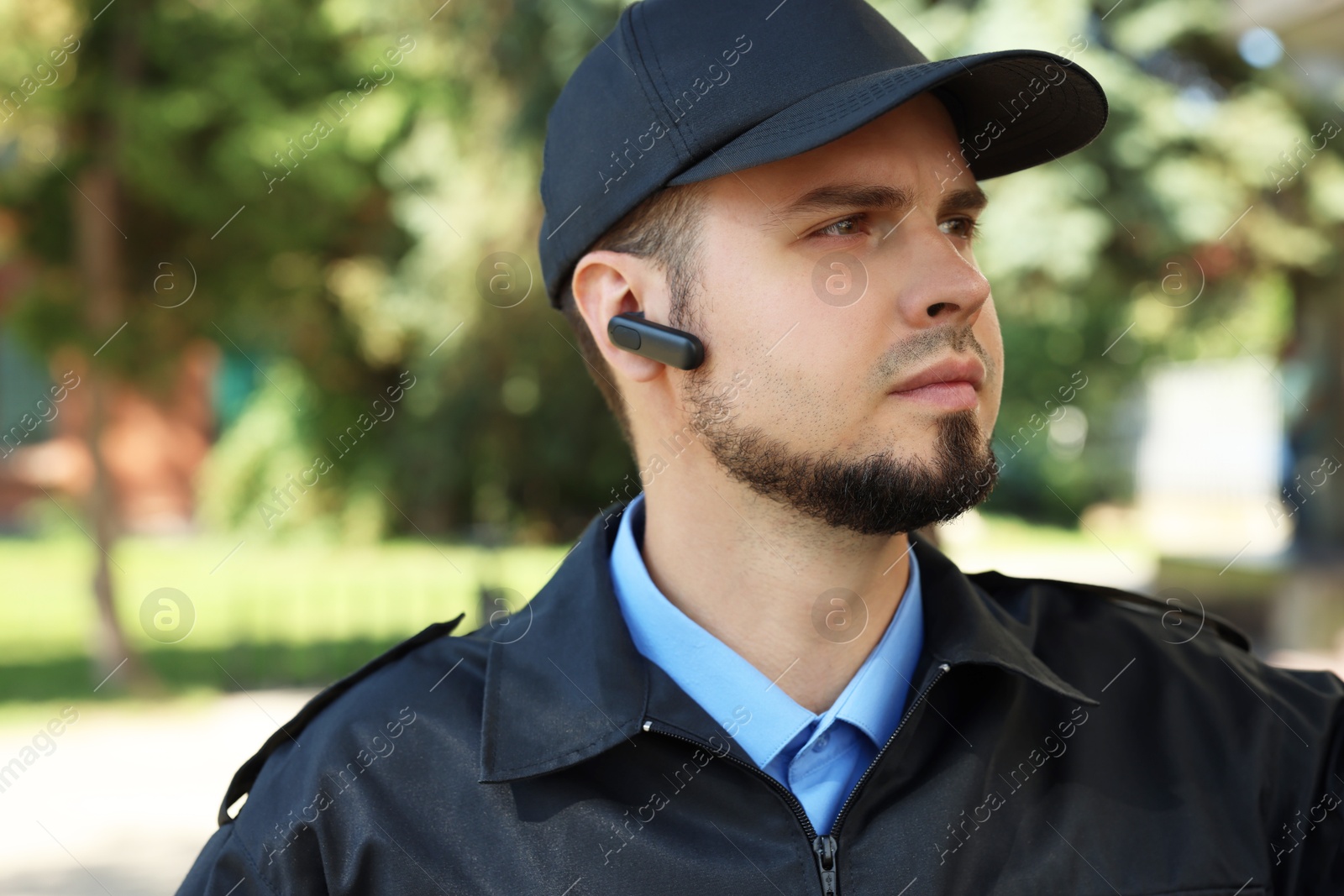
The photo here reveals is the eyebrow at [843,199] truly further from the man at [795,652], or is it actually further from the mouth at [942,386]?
the mouth at [942,386]

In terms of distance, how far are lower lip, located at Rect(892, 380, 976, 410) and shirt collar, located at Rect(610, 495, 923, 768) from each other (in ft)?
1.19

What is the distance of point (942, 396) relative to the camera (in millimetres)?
1889

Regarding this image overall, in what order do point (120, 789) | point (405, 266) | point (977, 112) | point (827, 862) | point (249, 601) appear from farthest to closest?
point (405, 266), point (249, 601), point (120, 789), point (977, 112), point (827, 862)

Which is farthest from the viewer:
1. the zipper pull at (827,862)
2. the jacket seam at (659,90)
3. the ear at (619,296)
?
the ear at (619,296)

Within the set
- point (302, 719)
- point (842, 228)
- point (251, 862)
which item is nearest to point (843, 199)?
point (842, 228)

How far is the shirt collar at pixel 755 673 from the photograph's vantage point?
190cm

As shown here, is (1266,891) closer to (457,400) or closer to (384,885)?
(384,885)

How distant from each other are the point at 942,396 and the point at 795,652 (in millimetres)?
466

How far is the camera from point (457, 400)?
13.9 metres

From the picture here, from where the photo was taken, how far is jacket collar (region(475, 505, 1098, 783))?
180cm

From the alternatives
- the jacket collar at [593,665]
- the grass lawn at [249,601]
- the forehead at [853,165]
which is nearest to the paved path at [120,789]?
the grass lawn at [249,601]

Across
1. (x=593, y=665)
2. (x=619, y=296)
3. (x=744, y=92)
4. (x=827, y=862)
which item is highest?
(x=744, y=92)

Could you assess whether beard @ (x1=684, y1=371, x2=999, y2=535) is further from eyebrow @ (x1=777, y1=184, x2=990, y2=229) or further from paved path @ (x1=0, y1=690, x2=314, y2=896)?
paved path @ (x1=0, y1=690, x2=314, y2=896)

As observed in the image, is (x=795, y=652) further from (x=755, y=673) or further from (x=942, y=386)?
(x=942, y=386)
